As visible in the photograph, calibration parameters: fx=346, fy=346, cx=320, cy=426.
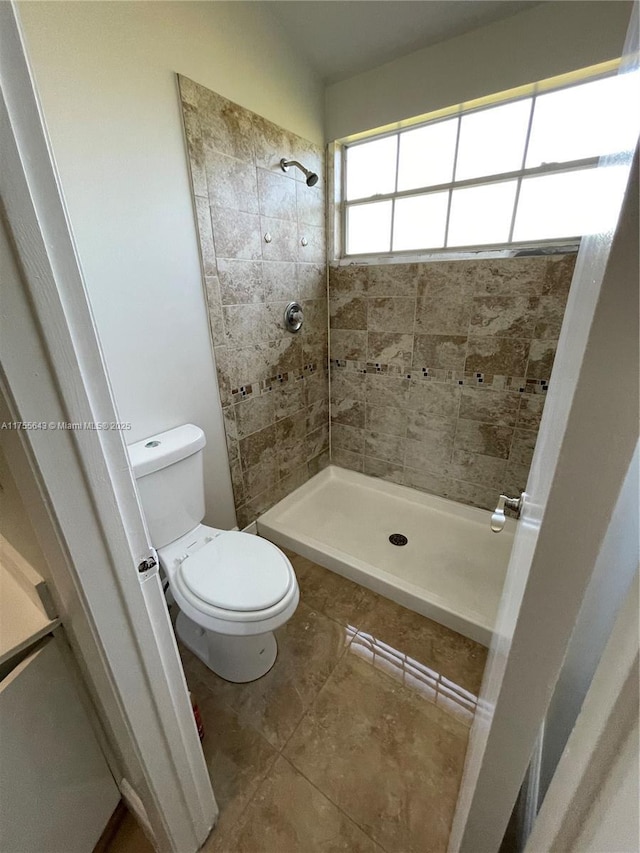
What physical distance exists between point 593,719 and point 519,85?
211cm

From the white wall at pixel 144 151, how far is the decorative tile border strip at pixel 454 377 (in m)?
0.97

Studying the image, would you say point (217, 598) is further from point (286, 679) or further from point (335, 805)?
point (335, 805)

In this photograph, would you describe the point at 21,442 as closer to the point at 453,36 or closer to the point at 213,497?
the point at 213,497

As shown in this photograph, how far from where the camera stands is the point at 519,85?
4.72ft

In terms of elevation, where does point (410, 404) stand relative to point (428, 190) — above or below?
below

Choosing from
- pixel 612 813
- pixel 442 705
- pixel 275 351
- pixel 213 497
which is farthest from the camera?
pixel 275 351

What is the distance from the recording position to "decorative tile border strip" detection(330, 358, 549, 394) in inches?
68.3

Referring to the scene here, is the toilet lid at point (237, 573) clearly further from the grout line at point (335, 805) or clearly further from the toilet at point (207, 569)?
the grout line at point (335, 805)

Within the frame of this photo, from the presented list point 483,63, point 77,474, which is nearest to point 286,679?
point 77,474

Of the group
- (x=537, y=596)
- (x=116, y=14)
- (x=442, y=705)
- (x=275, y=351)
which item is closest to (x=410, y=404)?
(x=275, y=351)

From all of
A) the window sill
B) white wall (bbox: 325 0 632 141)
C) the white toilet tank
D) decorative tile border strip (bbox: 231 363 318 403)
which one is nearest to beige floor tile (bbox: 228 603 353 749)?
the white toilet tank

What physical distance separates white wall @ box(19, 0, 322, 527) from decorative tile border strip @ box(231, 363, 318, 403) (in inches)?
5.1

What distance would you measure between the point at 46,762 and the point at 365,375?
2.00 metres

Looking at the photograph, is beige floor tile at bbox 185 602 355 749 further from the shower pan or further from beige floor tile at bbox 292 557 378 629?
the shower pan
